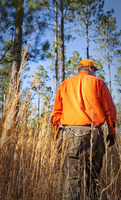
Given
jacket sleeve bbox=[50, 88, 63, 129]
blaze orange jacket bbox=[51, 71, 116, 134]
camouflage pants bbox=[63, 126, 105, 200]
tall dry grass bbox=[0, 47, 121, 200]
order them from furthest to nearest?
jacket sleeve bbox=[50, 88, 63, 129] < blaze orange jacket bbox=[51, 71, 116, 134] < camouflage pants bbox=[63, 126, 105, 200] < tall dry grass bbox=[0, 47, 121, 200]

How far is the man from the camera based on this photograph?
214 cm

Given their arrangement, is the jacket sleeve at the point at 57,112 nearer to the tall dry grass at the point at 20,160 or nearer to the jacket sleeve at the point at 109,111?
the tall dry grass at the point at 20,160

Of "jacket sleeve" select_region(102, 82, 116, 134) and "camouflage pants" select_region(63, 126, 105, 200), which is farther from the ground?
"jacket sleeve" select_region(102, 82, 116, 134)

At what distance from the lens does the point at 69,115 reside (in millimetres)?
2369

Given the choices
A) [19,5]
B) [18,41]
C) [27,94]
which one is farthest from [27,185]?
[19,5]

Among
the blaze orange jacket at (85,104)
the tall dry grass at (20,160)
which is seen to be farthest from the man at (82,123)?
the tall dry grass at (20,160)

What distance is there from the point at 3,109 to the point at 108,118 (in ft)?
4.44

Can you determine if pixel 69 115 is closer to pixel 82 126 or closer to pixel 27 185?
pixel 82 126

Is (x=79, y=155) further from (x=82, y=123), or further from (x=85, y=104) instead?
(x=85, y=104)

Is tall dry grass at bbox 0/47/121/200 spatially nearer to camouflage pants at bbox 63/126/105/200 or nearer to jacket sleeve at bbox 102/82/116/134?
camouflage pants at bbox 63/126/105/200

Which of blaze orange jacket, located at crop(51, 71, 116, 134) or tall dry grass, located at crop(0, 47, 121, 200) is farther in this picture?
blaze orange jacket, located at crop(51, 71, 116, 134)

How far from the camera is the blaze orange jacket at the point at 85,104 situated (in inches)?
89.9

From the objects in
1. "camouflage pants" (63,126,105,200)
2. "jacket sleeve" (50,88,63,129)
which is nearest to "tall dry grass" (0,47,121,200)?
"camouflage pants" (63,126,105,200)

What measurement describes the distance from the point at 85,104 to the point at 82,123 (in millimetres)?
266
